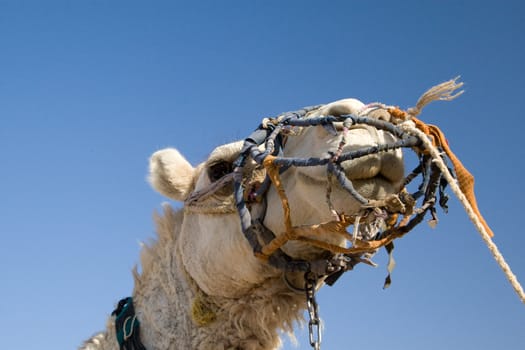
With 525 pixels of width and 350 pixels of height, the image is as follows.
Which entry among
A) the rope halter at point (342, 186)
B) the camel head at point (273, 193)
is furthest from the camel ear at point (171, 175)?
the rope halter at point (342, 186)

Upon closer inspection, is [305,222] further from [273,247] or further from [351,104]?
[351,104]

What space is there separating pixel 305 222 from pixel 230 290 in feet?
3.00

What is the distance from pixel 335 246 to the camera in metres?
3.73

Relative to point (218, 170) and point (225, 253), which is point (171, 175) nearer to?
point (218, 170)

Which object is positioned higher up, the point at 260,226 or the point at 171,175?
the point at 171,175

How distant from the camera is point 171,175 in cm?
502

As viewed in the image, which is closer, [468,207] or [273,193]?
[468,207]

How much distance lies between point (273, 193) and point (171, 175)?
1.15 m

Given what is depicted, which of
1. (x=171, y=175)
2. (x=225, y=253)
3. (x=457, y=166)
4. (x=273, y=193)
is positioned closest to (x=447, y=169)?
(x=457, y=166)

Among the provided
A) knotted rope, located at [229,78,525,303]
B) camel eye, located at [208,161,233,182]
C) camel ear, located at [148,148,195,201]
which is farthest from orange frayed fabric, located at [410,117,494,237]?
camel ear, located at [148,148,195,201]

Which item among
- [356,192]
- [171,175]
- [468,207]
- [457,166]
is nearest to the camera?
[468,207]

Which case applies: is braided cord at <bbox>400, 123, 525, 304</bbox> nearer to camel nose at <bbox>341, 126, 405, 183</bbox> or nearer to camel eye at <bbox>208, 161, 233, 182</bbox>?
camel nose at <bbox>341, 126, 405, 183</bbox>

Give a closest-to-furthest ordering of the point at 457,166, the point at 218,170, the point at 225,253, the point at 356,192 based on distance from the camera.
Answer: the point at 356,192 → the point at 457,166 → the point at 225,253 → the point at 218,170

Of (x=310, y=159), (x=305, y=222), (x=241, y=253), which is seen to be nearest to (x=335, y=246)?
(x=305, y=222)
